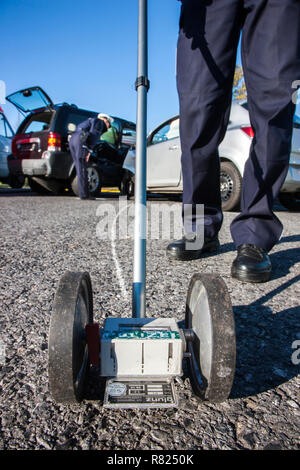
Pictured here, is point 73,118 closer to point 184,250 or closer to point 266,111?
point 184,250

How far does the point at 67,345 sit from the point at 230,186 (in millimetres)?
4279

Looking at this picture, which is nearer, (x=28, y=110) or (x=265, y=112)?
(x=265, y=112)

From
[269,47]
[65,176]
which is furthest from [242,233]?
[65,176]

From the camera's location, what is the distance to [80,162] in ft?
20.1

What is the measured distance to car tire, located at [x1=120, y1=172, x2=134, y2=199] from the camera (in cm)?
722

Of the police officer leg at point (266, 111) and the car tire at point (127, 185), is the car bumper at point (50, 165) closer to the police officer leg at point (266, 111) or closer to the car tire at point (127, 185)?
→ the car tire at point (127, 185)

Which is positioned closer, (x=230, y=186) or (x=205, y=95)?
(x=205, y=95)

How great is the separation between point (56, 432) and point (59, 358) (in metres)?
0.18

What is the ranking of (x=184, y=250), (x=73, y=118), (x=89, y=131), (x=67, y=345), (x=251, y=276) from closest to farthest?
(x=67, y=345) → (x=251, y=276) → (x=184, y=250) → (x=89, y=131) → (x=73, y=118)

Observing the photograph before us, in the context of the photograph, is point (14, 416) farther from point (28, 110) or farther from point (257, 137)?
point (28, 110)

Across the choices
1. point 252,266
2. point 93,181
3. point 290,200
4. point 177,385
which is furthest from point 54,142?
point 177,385

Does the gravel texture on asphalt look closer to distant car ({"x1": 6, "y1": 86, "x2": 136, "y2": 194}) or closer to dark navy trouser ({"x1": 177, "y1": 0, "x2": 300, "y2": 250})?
dark navy trouser ({"x1": 177, "y1": 0, "x2": 300, "y2": 250})

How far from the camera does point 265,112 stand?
175 cm

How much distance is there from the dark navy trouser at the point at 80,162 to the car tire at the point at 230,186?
278cm
